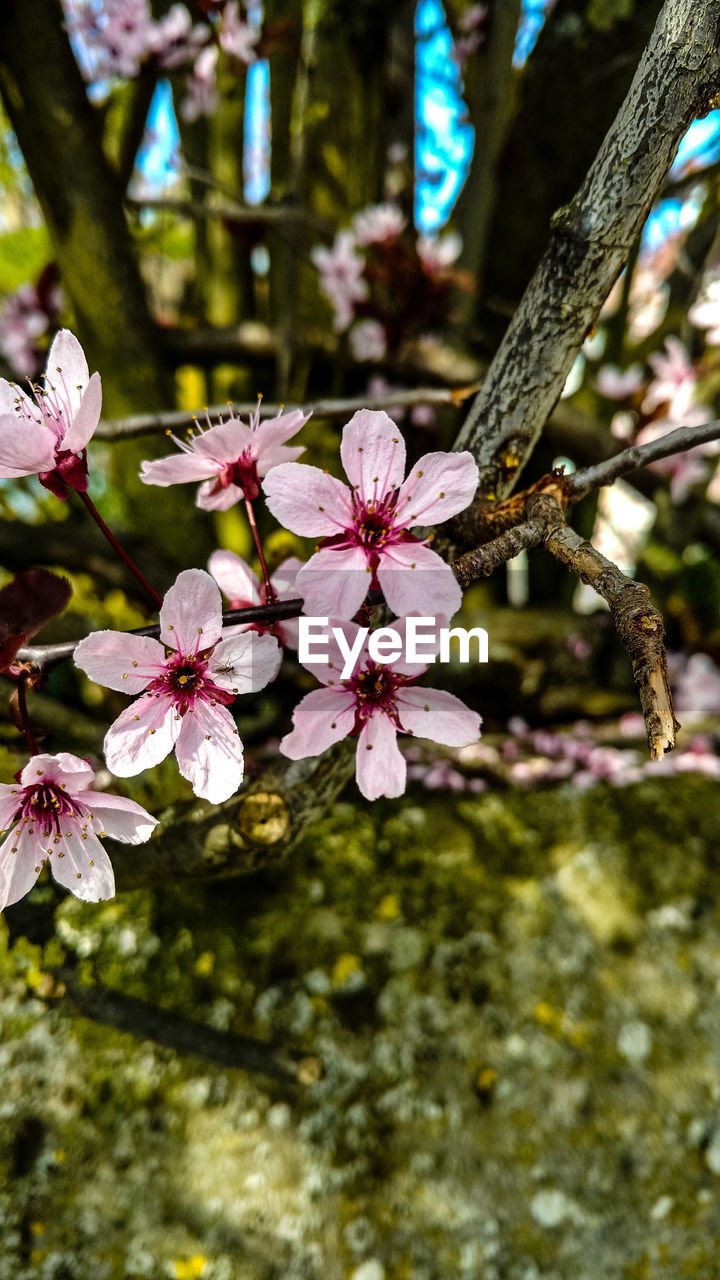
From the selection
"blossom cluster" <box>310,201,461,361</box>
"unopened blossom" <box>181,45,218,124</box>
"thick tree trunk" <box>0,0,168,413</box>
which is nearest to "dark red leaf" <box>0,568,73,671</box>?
"thick tree trunk" <box>0,0,168,413</box>

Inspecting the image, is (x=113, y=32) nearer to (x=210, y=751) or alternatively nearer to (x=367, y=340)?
(x=367, y=340)

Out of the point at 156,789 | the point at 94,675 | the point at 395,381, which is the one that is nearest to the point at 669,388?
the point at 395,381

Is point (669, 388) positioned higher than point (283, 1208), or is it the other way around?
point (669, 388)

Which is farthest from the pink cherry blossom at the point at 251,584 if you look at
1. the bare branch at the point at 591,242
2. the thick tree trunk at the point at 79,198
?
the thick tree trunk at the point at 79,198

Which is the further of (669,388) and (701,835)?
(669,388)

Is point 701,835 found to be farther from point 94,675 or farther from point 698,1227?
point 94,675

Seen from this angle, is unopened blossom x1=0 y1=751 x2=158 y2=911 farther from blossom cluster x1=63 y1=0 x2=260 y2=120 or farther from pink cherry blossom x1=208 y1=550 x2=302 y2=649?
blossom cluster x1=63 y1=0 x2=260 y2=120
